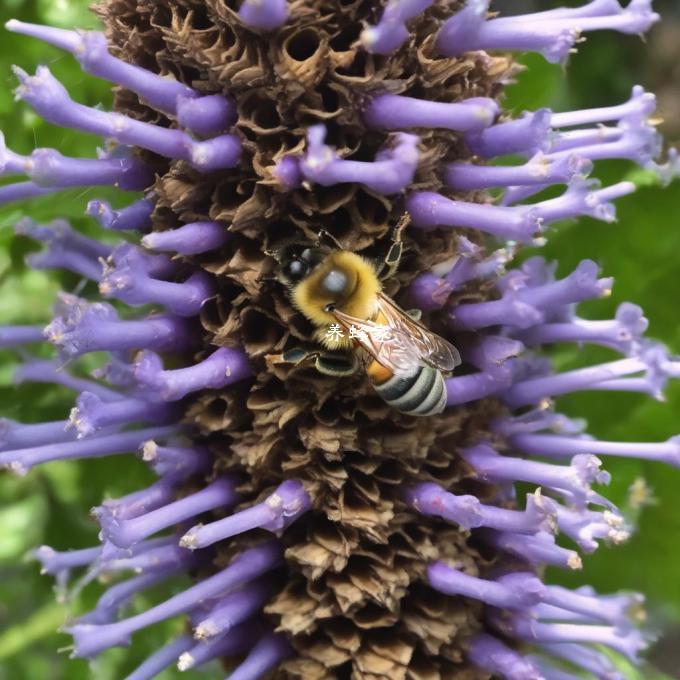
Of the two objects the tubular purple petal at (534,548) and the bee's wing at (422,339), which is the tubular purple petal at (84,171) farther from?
the tubular purple petal at (534,548)

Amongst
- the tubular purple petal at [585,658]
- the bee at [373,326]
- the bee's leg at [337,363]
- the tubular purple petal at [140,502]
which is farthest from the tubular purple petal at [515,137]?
the tubular purple petal at [585,658]

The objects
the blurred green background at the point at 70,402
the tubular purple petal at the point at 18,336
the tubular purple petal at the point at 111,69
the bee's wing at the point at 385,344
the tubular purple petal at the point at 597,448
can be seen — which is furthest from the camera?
the blurred green background at the point at 70,402

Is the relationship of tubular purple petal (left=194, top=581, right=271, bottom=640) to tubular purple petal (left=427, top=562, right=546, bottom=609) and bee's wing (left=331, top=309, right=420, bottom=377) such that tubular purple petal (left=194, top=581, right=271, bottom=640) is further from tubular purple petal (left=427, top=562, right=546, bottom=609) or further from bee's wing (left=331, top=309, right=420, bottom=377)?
bee's wing (left=331, top=309, right=420, bottom=377)

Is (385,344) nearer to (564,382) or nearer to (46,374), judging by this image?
(564,382)

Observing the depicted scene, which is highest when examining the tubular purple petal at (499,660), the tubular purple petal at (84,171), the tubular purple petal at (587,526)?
the tubular purple petal at (84,171)

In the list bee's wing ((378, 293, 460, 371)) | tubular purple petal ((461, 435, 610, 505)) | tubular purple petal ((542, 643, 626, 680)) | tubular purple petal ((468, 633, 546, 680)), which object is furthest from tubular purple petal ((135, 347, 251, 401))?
tubular purple petal ((542, 643, 626, 680))

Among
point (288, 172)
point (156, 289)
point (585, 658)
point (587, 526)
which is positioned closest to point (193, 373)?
point (156, 289)

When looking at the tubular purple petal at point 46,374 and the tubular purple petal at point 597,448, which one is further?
the tubular purple petal at point 46,374

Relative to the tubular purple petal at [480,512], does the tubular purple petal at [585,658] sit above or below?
below
